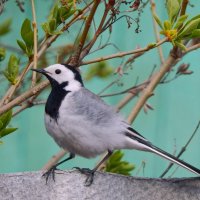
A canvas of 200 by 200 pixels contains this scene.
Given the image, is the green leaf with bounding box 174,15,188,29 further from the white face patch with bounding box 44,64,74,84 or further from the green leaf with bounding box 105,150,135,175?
the green leaf with bounding box 105,150,135,175

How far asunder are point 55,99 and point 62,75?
7 cm

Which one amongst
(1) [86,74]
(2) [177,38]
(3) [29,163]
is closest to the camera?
(2) [177,38]

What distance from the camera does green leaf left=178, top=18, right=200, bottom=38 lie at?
78.8 inches

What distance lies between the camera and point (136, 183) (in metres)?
2.15

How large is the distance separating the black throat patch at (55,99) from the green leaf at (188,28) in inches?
18.7

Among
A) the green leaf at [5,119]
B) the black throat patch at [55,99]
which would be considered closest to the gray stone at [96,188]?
the green leaf at [5,119]

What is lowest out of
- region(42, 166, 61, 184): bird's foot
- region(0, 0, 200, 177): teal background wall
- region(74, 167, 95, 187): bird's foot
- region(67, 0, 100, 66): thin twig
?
region(0, 0, 200, 177): teal background wall

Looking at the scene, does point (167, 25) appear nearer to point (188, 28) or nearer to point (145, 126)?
point (188, 28)

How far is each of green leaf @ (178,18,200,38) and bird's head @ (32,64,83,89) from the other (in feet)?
1.35

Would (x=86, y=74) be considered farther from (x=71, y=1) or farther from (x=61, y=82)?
(x=71, y=1)

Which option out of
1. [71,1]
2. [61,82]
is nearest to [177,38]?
[71,1]

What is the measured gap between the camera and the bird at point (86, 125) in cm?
229

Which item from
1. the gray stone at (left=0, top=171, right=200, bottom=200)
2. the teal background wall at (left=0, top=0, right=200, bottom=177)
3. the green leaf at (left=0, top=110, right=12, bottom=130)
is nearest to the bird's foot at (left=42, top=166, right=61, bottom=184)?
the gray stone at (left=0, top=171, right=200, bottom=200)

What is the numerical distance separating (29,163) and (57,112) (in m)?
1.51
